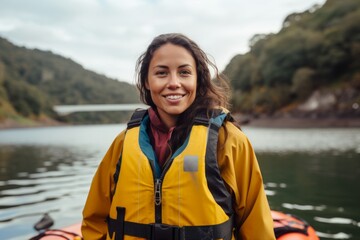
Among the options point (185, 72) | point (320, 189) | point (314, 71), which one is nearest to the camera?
point (185, 72)

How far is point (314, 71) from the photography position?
150 feet

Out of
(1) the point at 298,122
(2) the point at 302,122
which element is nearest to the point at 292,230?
(2) the point at 302,122

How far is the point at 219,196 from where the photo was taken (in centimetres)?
208

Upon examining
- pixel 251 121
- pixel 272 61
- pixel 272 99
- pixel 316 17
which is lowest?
pixel 251 121

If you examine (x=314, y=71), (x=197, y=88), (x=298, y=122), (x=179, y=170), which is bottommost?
(x=298, y=122)

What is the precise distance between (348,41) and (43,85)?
97.0 m

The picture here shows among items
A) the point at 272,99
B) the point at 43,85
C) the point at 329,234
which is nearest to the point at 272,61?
the point at 272,99

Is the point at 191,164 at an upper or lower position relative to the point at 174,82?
lower

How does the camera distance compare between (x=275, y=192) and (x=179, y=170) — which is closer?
(x=179, y=170)

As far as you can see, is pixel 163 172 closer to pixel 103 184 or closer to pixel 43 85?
pixel 103 184

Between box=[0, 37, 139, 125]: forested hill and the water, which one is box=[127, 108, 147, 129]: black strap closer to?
the water

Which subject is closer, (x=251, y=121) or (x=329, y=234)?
(x=329, y=234)

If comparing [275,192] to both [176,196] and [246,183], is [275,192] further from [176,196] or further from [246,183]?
[176,196]

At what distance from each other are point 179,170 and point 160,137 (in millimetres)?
341
